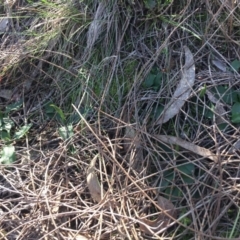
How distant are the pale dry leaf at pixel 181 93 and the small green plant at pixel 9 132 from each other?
1.81 feet

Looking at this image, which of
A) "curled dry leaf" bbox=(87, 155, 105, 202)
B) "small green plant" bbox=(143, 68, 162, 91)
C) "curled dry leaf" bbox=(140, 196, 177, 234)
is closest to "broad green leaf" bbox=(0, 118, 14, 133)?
"curled dry leaf" bbox=(87, 155, 105, 202)

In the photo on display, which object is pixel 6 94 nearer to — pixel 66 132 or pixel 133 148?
pixel 66 132

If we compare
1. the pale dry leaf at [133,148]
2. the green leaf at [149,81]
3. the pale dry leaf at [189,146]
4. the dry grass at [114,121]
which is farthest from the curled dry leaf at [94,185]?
the green leaf at [149,81]

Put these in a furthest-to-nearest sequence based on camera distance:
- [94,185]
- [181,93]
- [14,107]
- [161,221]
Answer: [14,107] < [181,93] < [94,185] < [161,221]

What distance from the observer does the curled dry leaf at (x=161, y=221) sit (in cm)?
180

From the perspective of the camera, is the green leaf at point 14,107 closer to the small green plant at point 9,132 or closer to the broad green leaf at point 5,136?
the small green plant at point 9,132

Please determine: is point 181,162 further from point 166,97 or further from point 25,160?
point 25,160

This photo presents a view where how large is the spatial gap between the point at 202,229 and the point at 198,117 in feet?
1.46

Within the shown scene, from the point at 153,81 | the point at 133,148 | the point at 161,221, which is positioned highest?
the point at 153,81

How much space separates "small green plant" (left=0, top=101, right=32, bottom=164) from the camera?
2084 mm

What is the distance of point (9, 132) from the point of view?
2.19 metres

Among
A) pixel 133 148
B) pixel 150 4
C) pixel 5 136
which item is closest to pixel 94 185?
pixel 133 148

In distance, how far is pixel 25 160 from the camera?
208 centimetres

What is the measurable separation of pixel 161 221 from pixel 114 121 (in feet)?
1.46
